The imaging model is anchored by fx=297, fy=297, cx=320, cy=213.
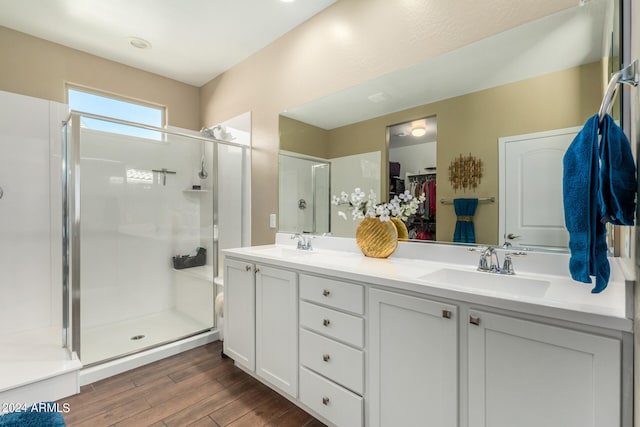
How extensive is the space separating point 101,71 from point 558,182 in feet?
12.4

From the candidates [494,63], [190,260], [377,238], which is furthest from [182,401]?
[494,63]

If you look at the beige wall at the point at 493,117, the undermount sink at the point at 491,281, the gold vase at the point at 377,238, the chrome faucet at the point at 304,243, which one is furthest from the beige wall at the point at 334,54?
the undermount sink at the point at 491,281

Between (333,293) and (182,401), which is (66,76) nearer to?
(182,401)

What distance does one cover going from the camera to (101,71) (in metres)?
2.91

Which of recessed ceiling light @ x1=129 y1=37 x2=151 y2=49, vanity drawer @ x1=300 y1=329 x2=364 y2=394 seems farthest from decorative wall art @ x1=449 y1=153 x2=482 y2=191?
recessed ceiling light @ x1=129 y1=37 x2=151 y2=49

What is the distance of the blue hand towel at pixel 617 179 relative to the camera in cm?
77

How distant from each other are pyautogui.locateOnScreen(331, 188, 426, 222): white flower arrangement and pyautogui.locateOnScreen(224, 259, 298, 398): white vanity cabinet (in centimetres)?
61

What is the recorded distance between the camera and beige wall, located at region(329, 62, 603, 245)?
1263 mm

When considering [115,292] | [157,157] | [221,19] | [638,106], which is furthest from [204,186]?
[638,106]

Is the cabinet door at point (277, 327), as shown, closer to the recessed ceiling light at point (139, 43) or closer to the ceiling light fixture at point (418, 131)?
the ceiling light fixture at point (418, 131)

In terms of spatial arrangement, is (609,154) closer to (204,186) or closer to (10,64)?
(204,186)

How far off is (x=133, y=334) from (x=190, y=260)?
780 millimetres

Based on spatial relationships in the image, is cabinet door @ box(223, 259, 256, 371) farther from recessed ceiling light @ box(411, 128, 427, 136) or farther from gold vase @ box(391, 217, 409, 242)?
recessed ceiling light @ box(411, 128, 427, 136)

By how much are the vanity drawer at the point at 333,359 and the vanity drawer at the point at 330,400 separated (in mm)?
39
